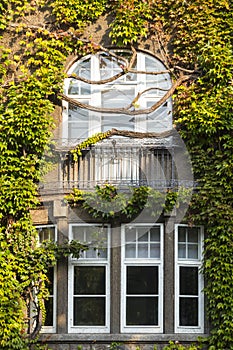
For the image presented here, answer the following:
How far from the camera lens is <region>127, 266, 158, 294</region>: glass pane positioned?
14641mm

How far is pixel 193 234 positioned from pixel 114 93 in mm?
2880

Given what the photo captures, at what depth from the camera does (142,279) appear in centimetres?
1469

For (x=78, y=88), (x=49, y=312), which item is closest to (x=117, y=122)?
(x=78, y=88)

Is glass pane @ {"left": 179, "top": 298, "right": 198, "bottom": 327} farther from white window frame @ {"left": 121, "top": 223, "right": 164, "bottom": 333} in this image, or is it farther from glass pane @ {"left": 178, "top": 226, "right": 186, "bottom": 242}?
glass pane @ {"left": 178, "top": 226, "right": 186, "bottom": 242}

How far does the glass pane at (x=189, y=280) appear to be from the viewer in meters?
14.6

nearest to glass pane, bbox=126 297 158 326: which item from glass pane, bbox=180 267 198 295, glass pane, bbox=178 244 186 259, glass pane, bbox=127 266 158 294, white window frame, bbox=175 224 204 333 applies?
glass pane, bbox=127 266 158 294

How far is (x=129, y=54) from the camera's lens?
15.6 m

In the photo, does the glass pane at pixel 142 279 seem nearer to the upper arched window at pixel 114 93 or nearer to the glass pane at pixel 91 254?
the glass pane at pixel 91 254

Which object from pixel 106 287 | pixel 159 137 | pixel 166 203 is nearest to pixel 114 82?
pixel 159 137

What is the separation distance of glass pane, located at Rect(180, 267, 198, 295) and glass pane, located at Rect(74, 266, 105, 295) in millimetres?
1311

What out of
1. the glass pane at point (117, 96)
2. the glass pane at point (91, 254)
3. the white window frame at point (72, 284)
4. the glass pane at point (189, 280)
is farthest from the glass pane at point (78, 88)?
the glass pane at point (189, 280)

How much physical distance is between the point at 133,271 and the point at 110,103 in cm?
302

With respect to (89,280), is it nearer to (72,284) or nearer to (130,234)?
(72,284)

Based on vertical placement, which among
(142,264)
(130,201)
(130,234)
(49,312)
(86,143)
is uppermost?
(86,143)
